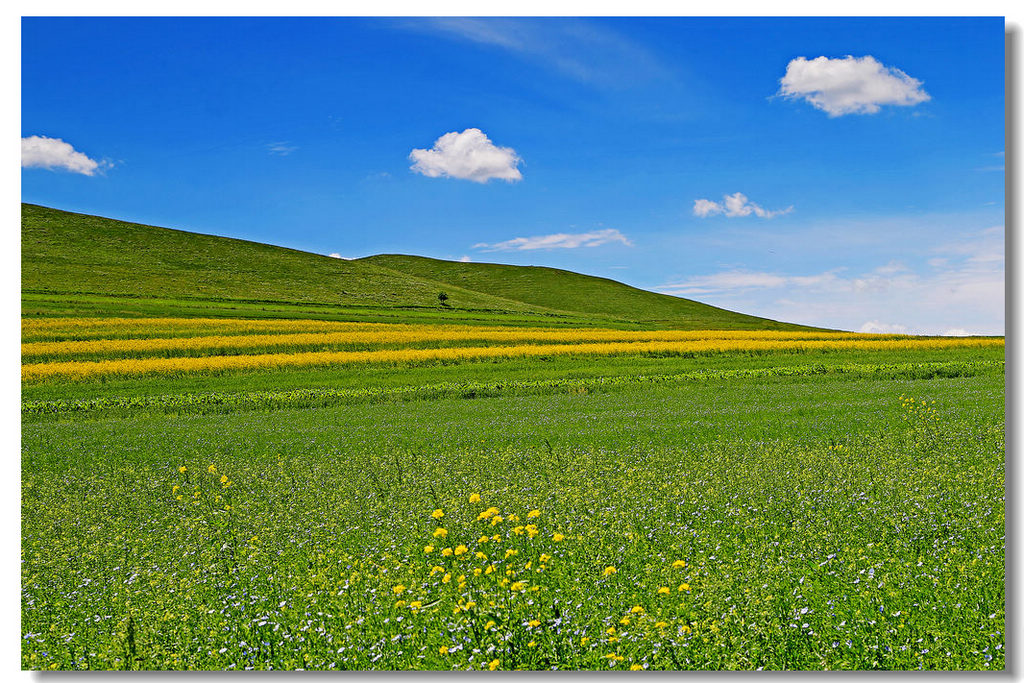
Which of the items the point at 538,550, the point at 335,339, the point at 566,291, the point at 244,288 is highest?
the point at 566,291

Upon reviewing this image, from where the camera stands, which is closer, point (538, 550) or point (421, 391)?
point (538, 550)

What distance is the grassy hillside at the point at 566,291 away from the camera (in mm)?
84188

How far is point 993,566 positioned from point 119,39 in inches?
443

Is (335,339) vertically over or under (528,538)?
over

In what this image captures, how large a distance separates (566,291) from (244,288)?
47.8 metres

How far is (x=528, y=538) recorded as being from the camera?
7.09 meters

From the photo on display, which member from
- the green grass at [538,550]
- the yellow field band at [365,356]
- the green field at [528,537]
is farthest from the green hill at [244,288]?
the green grass at [538,550]

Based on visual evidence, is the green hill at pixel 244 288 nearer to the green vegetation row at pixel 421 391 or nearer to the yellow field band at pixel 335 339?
the yellow field band at pixel 335 339

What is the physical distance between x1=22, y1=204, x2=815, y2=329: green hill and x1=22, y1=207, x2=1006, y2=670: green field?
110ft

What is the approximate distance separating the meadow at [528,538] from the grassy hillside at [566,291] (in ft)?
203

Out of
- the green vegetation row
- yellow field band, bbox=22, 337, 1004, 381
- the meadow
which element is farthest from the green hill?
the meadow

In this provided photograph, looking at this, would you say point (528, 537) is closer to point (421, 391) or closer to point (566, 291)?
point (421, 391)

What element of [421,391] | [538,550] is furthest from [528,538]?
[421,391]

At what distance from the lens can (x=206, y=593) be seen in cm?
627
